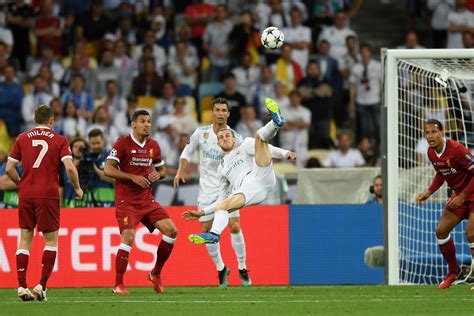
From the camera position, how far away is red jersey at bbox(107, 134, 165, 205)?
1409cm

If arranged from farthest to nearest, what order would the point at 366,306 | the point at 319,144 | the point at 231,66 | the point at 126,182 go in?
1. the point at 231,66
2. the point at 319,144
3. the point at 126,182
4. the point at 366,306

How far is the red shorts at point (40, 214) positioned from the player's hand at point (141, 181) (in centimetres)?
151

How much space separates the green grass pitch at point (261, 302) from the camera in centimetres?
1092

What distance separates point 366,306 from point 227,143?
3.89 meters

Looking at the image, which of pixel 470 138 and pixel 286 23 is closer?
pixel 470 138

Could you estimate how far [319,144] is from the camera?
72.5ft

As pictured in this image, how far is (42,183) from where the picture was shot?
493 inches

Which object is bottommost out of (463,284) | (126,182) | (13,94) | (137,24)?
(463,284)

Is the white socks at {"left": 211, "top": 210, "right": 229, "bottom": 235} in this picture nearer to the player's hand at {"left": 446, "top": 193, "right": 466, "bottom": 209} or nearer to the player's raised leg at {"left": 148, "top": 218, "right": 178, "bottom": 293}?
the player's raised leg at {"left": 148, "top": 218, "right": 178, "bottom": 293}

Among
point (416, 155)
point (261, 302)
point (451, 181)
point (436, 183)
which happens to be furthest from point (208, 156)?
point (416, 155)

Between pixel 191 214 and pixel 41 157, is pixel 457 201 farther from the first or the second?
pixel 41 157

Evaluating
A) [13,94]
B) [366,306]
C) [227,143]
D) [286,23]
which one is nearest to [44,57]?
[13,94]

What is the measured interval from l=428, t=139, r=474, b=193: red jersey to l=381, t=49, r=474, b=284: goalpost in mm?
1205

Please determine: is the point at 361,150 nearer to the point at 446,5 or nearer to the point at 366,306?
the point at 446,5
